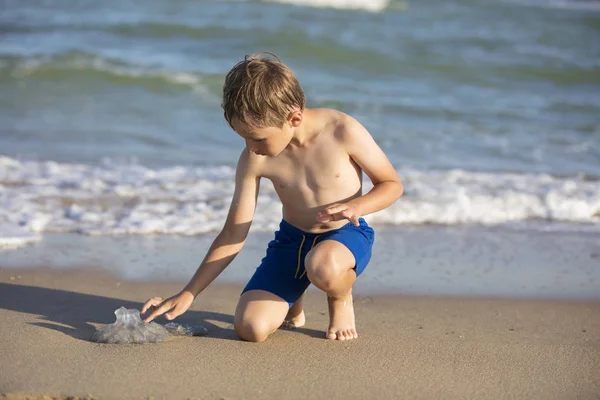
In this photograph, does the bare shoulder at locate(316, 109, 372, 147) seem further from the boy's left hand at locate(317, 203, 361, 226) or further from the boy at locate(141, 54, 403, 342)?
the boy's left hand at locate(317, 203, 361, 226)

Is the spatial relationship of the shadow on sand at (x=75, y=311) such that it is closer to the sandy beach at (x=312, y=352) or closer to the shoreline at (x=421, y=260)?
the sandy beach at (x=312, y=352)

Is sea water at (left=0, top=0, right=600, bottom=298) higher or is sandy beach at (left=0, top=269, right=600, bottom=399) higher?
sea water at (left=0, top=0, right=600, bottom=298)

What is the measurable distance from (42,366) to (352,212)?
1220 millimetres

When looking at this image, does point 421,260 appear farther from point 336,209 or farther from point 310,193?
point 336,209

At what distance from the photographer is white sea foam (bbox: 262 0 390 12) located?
17817 millimetres

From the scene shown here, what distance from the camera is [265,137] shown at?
3047mm

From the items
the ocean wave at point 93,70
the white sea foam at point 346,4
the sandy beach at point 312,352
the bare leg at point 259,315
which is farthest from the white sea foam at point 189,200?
the white sea foam at point 346,4

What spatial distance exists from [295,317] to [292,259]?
0.25 meters

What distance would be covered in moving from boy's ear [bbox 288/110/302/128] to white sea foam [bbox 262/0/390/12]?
14.3 m

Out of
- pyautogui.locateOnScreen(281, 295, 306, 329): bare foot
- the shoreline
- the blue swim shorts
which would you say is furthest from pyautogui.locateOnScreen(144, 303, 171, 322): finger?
the shoreline

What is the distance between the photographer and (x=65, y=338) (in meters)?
3.15

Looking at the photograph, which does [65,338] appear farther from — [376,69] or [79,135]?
[376,69]

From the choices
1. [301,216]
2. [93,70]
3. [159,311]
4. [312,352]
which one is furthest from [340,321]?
[93,70]

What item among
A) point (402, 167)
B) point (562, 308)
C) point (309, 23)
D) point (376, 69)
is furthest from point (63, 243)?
point (309, 23)
